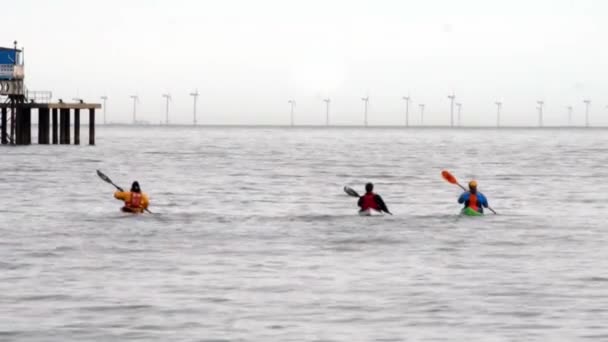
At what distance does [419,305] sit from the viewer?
2369 cm

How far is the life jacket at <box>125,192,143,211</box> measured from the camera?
41.2m

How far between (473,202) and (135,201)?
1135 cm

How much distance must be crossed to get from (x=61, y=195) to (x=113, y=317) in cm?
3658

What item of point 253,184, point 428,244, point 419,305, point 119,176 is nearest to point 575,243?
point 428,244

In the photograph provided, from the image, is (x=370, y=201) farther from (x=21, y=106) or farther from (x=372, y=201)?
(x=21, y=106)

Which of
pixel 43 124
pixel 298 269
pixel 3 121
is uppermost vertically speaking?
pixel 3 121

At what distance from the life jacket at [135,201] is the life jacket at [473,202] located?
11.0 m

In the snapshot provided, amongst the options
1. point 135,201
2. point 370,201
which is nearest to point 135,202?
point 135,201

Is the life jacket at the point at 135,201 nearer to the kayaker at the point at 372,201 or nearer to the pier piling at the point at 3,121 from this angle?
the kayaker at the point at 372,201

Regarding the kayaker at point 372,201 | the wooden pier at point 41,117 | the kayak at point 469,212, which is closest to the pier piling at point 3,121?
the wooden pier at point 41,117

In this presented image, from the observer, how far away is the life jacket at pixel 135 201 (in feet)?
135

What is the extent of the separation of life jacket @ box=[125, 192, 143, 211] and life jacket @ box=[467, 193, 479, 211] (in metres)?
11.0

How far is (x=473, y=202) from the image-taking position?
138ft

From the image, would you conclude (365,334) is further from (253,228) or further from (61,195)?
(61,195)
